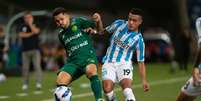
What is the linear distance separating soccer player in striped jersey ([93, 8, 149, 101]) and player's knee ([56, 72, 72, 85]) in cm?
66

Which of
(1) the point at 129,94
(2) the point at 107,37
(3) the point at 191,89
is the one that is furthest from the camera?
(2) the point at 107,37

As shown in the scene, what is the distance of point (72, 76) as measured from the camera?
1223cm

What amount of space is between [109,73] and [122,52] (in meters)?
0.49

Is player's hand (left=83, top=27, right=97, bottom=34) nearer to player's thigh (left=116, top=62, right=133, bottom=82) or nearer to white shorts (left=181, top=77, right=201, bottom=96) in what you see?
player's thigh (left=116, top=62, right=133, bottom=82)

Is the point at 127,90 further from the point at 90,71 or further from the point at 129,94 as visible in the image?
the point at 90,71

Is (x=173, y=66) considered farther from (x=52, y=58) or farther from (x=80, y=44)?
(x=80, y=44)

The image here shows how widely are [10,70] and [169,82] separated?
7.57 m

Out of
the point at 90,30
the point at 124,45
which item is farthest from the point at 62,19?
the point at 124,45

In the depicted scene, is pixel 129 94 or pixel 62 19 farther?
pixel 62 19

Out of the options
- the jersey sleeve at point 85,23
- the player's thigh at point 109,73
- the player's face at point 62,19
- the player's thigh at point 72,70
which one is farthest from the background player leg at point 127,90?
the player's face at point 62,19

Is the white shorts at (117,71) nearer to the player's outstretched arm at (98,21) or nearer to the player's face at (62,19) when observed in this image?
the player's outstretched arm at (98,21)

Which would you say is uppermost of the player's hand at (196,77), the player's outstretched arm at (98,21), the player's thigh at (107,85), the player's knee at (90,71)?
the player's outstretched arm at (98,21)

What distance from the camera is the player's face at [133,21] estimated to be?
39.7 ft

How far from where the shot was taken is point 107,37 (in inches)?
957
